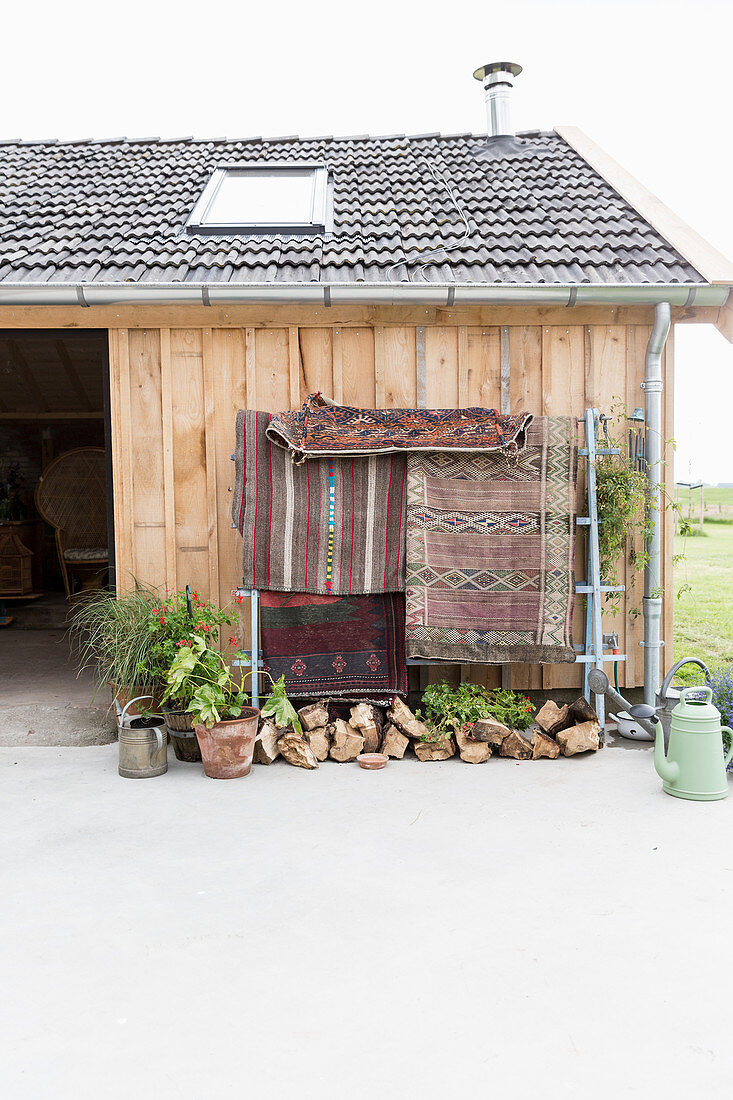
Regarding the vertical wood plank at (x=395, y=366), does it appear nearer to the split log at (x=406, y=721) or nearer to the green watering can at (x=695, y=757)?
the split log at (x=406, y=721)

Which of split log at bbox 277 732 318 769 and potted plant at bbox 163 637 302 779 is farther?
split log at bbox 277 732 318 769

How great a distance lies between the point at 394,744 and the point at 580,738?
1.04m

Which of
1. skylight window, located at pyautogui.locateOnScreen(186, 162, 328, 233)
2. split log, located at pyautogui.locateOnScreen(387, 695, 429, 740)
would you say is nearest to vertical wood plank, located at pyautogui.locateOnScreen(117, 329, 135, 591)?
skylight window, located at pyautogui.locateOnScreen(186, 162, 328, 233)

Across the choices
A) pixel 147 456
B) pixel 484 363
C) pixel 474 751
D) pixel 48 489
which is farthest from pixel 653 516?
pixel 48 489

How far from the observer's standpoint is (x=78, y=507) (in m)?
A: 9.45

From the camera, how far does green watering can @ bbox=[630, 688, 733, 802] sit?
12.0 ft

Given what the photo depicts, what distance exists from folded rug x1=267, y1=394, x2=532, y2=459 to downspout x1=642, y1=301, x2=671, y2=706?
2.90ft

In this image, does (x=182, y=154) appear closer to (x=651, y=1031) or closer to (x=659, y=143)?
(x=651, y=1031)

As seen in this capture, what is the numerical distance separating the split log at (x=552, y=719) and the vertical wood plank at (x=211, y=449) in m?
2.20

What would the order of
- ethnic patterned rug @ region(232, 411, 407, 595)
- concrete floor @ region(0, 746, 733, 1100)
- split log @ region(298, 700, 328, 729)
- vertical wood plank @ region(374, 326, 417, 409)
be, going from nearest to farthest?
concrete floor @ region(0, 746, 733, 1100)
split log @ region(298, 700, 328, 729)
ethnic patterned rug @ region(232, 411, 407, 595)
vertical wood plank @ region(374, 326, 417, 409)

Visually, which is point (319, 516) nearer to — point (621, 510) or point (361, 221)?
point (621, 510)

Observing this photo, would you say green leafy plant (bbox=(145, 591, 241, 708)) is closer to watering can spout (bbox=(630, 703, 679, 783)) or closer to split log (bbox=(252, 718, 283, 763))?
split log (bbox=(252, 718, 283, 763))

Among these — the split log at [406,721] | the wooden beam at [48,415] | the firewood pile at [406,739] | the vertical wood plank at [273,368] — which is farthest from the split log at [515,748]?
the wooden beam at [48,415]

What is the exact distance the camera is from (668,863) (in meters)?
3.01
